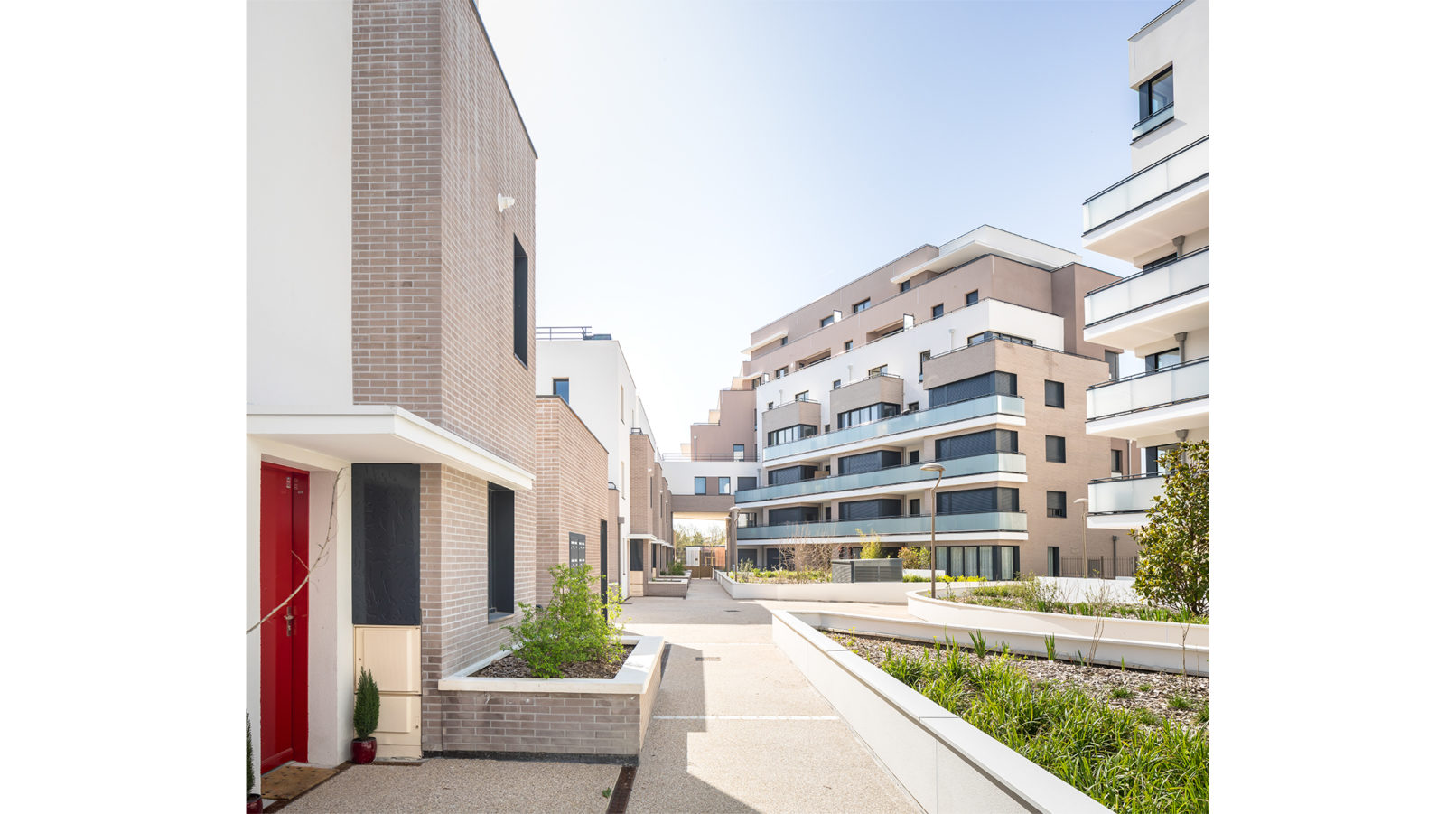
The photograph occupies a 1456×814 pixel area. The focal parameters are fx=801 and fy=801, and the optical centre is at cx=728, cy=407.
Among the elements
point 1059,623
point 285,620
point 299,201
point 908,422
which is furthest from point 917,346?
point 285,620

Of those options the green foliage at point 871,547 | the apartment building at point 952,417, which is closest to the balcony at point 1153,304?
the apartment building at point 952,417

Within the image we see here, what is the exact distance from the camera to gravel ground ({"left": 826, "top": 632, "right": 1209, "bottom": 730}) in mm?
6992

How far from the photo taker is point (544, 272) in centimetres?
1368

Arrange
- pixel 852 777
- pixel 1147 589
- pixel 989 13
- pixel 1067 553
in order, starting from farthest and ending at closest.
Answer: pixel 1067 553 → pixel 1147 589 → pixel 852 777 → pixel 989 13

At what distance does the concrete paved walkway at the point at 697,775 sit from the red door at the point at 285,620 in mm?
626

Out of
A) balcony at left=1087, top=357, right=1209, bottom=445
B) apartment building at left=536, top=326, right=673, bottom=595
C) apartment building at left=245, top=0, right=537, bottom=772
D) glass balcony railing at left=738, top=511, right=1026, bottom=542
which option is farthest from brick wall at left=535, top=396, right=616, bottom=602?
glass balcony railing at left=738, top=511, right=1026, bottom=542

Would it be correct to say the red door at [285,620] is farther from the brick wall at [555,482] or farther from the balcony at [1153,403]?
the balcony at [1153,403]

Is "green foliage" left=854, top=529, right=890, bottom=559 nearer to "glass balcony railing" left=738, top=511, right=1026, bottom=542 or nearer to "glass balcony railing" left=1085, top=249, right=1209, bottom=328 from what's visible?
"glass balcony railing" left=738, top=511, right=1026, bottom=542

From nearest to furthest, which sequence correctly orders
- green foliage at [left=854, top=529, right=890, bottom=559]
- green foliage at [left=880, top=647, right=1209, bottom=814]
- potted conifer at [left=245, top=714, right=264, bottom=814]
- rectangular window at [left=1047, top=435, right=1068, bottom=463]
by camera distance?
green foliage at [left=880, top=647, right=1209, bottom=814] < potted conifer at [left=245, top=714, right=264, bottom=814] < green foliage at [left=854, top=529, right=890, bottom=559] < rectangular window at [left=1047, top=435, right=1068, bottom=463]

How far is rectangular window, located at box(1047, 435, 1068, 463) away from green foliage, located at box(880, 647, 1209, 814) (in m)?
26.5

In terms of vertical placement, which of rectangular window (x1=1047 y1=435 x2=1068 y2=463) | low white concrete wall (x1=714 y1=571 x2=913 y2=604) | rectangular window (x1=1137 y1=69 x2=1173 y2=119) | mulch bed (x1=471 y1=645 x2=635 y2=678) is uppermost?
rectangular window (x1=1137 y1=69 x2=1173 y2=119)
